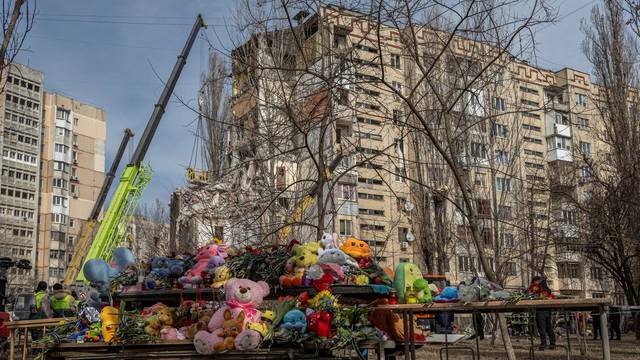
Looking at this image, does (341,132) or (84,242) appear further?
(84,242)

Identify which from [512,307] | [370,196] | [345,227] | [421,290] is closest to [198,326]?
[421,290]

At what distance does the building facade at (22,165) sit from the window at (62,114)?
3.53 meters

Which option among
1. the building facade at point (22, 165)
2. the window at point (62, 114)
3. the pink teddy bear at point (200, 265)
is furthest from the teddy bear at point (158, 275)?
the window at point (62, 114)

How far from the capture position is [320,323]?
6.11 meters

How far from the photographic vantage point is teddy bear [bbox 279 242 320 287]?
6.96m

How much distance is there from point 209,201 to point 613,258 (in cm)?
1291

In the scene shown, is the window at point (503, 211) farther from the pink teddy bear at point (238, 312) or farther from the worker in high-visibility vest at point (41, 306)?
the pink teddy bear at point (238, 312)

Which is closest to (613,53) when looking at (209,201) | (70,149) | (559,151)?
(209,201)

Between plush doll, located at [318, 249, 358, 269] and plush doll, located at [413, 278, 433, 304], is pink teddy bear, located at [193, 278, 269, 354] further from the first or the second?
plush doll, located at [413, 278, 433, 304]

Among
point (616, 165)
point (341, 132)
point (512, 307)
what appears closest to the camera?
point (512, 307)

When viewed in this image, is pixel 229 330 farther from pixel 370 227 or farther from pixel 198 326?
pixel 370 227

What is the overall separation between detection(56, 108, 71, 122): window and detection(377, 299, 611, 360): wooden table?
74439 mm

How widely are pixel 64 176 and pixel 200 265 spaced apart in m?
71.5

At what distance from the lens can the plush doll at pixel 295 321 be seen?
6082mm
